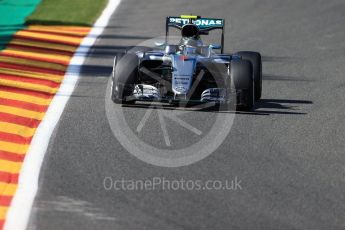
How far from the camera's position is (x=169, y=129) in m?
11.2

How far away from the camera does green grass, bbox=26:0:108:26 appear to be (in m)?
20.2

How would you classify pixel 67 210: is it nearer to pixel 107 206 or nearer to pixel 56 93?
pixel 107 206

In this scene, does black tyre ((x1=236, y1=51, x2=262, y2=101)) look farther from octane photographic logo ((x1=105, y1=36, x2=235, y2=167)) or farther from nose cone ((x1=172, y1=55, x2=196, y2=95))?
nose cone ((x1=172, y1=55, x2=196, y2=95))

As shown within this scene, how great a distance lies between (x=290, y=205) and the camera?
8469mm

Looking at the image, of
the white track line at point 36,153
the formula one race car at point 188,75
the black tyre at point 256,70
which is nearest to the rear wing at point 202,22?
the formula one race car at point 188,75

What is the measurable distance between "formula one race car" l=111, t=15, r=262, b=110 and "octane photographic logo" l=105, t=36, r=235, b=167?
146 mm

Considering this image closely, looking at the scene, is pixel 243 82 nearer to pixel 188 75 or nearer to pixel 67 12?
pixel 188 75

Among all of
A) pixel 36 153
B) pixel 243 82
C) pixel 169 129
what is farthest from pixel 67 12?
pixel 36 153

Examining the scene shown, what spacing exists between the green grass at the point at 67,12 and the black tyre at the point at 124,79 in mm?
7990

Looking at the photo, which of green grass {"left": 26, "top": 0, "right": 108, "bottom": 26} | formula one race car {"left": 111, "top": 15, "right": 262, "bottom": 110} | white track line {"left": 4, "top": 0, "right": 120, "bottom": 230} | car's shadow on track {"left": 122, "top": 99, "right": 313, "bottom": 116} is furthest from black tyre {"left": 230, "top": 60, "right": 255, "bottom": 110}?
green grass {"left": 26, "top": 0, "right": 108, "bottom": 26}

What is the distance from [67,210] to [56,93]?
17.9 feet

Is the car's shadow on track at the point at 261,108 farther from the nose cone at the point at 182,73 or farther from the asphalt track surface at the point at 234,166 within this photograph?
the nose cone at the point at 182,73

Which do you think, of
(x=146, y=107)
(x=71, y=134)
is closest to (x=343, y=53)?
(x=146, y=107)

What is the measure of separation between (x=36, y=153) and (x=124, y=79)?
2436 mm
